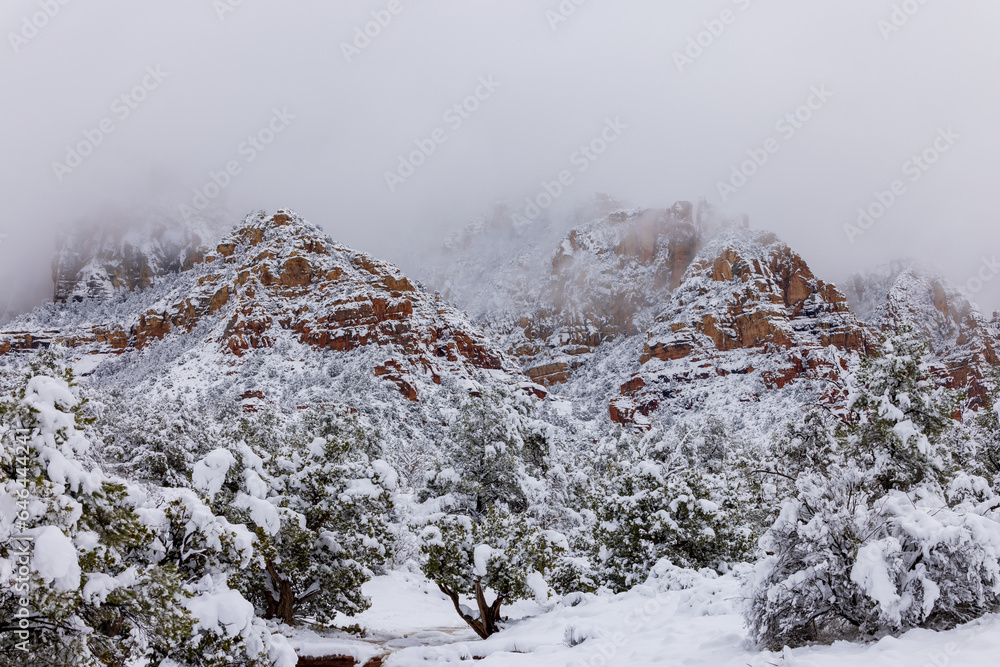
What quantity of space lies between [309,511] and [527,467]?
11.4m

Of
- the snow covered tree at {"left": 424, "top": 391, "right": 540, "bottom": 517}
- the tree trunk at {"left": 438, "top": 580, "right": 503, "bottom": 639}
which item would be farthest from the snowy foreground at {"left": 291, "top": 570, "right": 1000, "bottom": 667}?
the snow covered tree at {"left": 424, "top": 391, "right": 540, "bottom": 517}

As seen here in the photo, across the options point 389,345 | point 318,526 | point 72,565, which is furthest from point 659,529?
point 389,345

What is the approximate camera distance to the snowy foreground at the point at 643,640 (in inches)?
275

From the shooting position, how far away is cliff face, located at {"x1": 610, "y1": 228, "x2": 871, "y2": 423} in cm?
15500

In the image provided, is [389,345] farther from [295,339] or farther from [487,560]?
[487,560]

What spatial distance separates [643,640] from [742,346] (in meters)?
184

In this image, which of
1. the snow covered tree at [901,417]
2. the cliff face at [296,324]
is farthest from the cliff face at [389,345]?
the snow covered tree at [901,417]

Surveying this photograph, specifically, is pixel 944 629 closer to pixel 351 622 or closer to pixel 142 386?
pixel 351 622

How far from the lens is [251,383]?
11312 centimetres

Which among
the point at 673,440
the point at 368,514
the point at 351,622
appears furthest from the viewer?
the point at 673,440

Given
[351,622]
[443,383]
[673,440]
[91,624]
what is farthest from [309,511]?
[443,383]

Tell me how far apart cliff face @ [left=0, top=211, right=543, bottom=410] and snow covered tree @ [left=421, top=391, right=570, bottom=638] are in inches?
3618

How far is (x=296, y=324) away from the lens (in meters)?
150

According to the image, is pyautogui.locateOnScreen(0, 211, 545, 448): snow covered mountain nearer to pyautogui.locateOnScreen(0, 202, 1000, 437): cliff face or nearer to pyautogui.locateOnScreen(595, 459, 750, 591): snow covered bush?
pyautogui.locateOnScreen(0, 202, 1000, 437): cliff face
